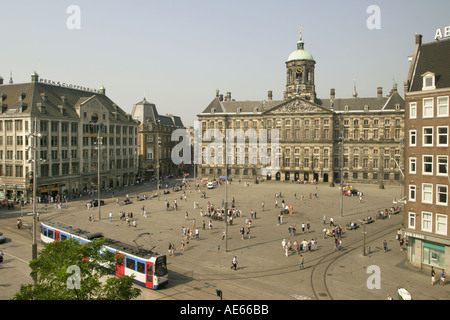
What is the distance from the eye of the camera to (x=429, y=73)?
3547 centimetres

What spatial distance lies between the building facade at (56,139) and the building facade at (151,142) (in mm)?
17987

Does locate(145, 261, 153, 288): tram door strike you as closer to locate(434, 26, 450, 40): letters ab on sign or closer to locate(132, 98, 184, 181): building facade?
locate(434, 26, 450, 40): letters ab on sign

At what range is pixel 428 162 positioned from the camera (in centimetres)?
3528

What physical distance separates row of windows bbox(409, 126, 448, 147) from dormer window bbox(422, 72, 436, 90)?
4037 mm

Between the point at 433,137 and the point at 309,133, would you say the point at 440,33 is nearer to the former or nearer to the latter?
the point at 433,137

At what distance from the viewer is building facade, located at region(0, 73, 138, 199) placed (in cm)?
6988

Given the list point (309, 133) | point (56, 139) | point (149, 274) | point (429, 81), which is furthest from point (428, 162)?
point (309, 133)

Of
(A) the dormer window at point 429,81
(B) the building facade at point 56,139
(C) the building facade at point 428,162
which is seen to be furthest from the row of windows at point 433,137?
(B) the building facade at point 56,139

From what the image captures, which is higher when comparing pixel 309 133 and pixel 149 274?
pixel 309 133

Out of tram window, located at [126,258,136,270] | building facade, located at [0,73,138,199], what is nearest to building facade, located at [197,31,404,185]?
building facade, located at [0,73,138,199]

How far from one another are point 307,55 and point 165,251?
90.8 meters

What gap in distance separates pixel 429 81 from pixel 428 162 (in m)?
7.97

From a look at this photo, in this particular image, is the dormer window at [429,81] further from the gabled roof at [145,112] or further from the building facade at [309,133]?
the gabled roof at [145,112]
